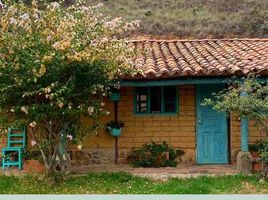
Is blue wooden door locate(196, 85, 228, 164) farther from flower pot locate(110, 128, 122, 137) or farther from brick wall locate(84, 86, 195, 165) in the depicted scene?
flower pot locate(110, 128, 122, 137)

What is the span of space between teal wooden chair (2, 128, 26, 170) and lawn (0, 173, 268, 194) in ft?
3.64

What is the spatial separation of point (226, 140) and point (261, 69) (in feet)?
8.14

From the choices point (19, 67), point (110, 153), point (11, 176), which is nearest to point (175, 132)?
point (110, 153)

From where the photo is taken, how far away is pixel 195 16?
32.3 meters

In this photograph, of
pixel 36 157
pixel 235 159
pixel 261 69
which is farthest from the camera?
pixel 235 159

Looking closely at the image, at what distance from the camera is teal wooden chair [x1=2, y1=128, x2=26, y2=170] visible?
1148 centimetres

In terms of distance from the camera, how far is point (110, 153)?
1218 cm

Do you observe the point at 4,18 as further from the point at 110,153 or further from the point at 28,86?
the point at 110,153

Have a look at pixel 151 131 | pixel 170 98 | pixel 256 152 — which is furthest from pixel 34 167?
pixel 256 152

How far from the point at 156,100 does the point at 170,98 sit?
1.23 ft

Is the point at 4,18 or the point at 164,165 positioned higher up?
the point at 4,18

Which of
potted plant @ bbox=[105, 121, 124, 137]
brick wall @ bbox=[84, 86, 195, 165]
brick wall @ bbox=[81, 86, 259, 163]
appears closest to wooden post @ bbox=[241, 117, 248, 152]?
brick wall @ bbox=[81, 86, 259, 163]

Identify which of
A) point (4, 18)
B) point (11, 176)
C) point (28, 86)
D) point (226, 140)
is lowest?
point (11, 176)

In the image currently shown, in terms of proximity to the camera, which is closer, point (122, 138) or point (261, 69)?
point (261, 69)
